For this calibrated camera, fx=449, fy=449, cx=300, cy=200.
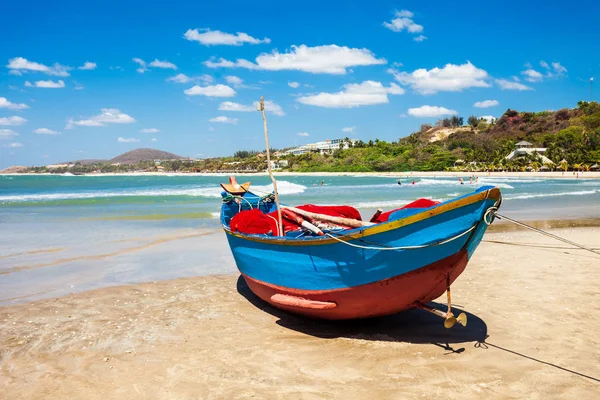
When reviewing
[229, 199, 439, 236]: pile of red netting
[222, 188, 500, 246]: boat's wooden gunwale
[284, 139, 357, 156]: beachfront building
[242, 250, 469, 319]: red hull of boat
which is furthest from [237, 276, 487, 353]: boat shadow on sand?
[284, 139, 357, 156]: beachfront building

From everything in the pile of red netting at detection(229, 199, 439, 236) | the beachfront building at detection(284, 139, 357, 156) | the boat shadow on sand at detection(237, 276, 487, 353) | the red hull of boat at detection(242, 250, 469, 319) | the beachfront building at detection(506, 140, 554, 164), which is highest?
the beachfront building at detection(284, 139, 357, 156)

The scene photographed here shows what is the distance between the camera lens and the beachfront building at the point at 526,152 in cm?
7673

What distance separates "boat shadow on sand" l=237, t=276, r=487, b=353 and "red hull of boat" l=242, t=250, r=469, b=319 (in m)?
0.34

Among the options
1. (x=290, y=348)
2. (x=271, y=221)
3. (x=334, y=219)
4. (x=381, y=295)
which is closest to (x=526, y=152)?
(x=271, y=221)

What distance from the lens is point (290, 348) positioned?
5.51m

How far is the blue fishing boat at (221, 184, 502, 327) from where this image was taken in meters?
4.66

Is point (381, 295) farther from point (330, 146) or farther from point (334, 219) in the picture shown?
point (330, 146)

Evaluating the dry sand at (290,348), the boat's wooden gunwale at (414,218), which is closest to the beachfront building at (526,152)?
the dry sand at (290,348)

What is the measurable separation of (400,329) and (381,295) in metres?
1.08

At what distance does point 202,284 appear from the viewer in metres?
8.66

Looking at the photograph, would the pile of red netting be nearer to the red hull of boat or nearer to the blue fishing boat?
the blue fishing boat

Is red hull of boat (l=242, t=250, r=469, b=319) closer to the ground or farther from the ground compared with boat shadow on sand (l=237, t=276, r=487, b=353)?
farther from the ground

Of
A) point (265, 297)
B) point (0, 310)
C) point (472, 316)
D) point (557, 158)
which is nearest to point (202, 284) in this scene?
point (265, 297)

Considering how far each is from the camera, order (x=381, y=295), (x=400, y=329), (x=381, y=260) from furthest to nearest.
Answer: (x=400, y=329) < (x=381, y=295) < (x=381, y=260)
